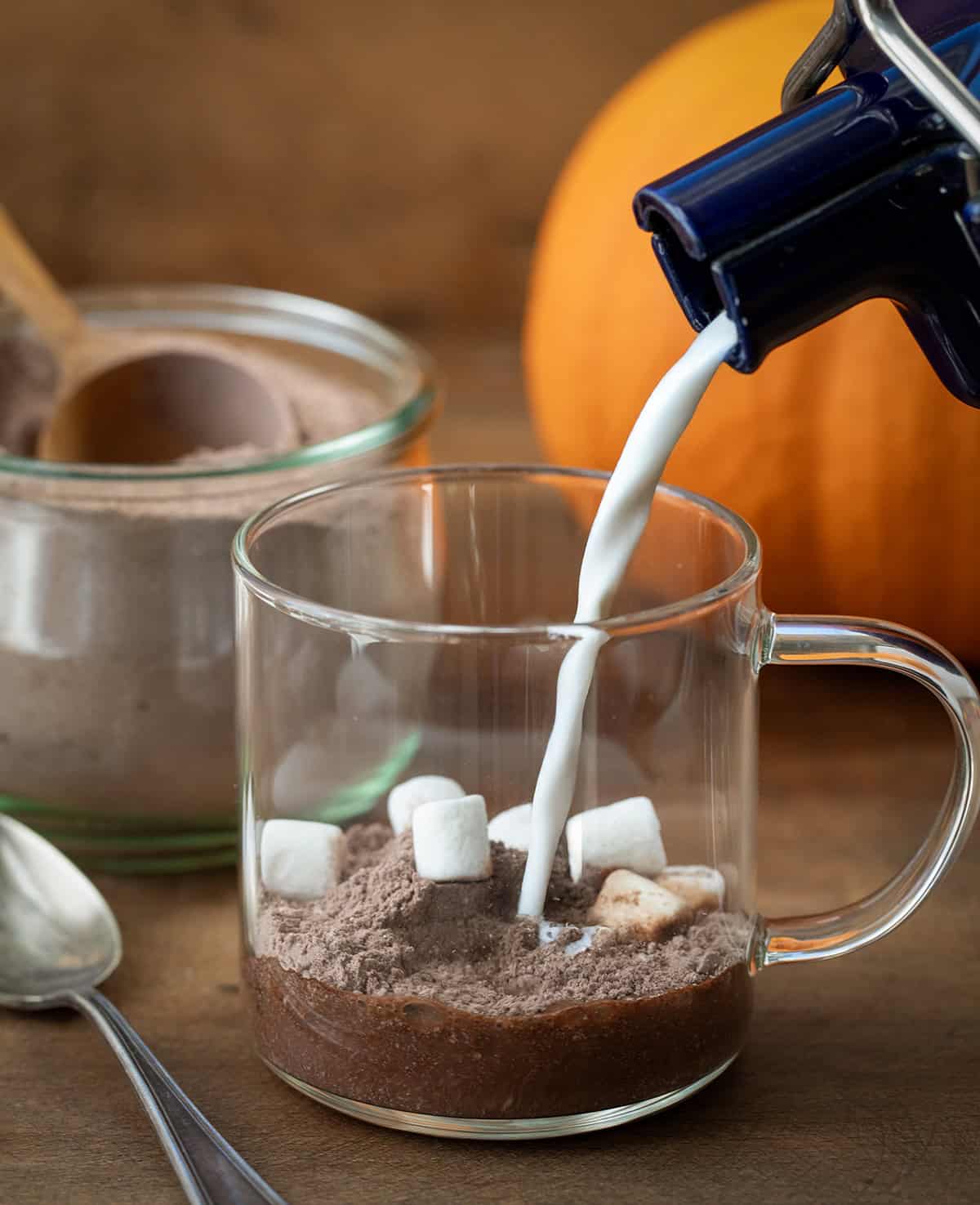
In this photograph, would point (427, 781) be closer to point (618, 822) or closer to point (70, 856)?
point (618, 822)

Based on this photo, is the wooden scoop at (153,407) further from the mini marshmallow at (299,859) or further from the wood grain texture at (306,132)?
the wood grain texture at (306,132)

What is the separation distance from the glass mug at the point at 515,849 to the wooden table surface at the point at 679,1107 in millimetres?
15

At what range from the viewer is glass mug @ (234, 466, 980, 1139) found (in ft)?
1.73

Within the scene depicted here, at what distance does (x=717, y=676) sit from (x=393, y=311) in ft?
3.00

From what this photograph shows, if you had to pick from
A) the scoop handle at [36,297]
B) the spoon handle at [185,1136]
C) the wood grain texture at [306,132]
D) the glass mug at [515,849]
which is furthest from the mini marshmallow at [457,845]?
the wood grain texture at [306,132]

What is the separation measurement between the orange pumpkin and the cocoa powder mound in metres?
0.36

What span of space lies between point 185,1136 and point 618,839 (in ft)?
0.58

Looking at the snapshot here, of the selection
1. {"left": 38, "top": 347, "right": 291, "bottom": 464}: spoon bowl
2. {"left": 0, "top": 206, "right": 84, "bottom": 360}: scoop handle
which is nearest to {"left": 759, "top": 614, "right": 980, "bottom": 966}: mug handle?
{"left": 38, "top": 347, "right": 291, "bottom": 464}: spoon bowl

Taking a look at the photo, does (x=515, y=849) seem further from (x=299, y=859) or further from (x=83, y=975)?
(x=83, y=975)

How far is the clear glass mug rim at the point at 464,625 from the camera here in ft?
1.68

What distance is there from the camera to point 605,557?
1.85 feet

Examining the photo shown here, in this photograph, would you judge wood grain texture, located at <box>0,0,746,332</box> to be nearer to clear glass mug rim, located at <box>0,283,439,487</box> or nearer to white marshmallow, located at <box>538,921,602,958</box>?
clear glass mug rim, located at <box>0,283,439,487</box>

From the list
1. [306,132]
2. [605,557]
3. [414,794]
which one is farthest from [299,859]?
[306,132]

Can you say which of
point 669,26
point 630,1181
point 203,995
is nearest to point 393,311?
point 669,26
